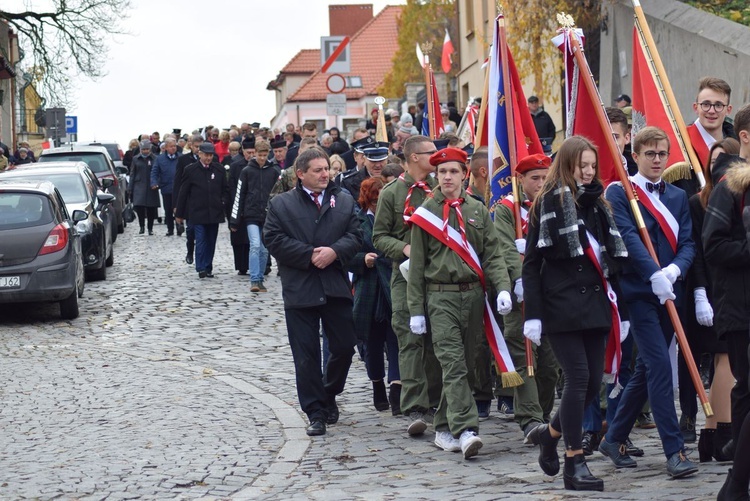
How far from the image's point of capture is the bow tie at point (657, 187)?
8102 mm

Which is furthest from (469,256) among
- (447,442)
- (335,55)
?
(335,55)

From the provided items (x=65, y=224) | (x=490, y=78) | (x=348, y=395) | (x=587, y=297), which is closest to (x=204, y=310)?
(x=65, y=224)

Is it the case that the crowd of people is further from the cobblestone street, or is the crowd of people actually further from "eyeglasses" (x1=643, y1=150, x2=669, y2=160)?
the cobblestone street

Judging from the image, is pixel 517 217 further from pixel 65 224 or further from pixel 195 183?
pixel 195 183

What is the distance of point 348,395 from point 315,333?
1659 millimetres

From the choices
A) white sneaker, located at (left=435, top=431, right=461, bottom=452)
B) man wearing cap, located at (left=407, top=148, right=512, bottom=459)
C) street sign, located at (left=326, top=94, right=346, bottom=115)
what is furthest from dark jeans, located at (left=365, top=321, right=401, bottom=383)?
street sign, located at (left=326, top=94, right=346, bottom=115)

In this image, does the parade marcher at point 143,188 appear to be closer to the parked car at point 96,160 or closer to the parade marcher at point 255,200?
the parked car at point 96,160

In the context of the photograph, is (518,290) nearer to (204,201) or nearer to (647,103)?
(647,103)

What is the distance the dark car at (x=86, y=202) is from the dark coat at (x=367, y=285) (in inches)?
373

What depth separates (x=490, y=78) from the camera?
36.0ft

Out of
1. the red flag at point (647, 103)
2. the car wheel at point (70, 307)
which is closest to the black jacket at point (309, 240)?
the red flag at point (647, 103)

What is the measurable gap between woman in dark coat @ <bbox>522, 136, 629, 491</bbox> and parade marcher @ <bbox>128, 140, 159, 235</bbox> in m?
22.8

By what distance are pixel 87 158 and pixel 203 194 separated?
9528 mm

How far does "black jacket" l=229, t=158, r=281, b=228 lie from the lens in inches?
752
